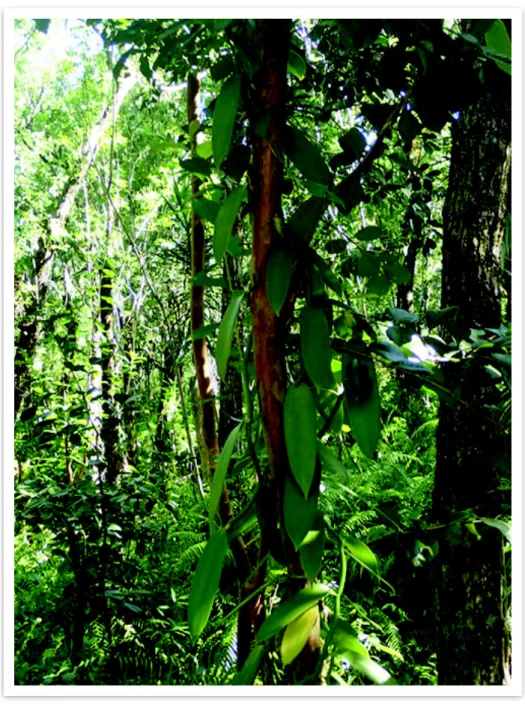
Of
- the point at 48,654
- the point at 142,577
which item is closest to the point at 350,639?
the point at 48,654

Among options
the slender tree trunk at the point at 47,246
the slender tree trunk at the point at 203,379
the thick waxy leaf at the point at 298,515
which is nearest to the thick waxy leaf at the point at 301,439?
the thick waxy leaf at the point at 298,515

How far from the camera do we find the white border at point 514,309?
1.43ft

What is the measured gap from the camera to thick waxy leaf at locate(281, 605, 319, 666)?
387 millimetres

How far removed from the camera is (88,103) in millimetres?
3660

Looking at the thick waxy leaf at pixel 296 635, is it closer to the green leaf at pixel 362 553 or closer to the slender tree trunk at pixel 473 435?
the green leaf at pixel 362 553

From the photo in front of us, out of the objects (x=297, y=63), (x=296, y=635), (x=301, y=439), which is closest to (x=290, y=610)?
(x=296, y=635)

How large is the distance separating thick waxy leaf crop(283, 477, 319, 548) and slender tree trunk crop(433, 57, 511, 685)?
1.29 ft

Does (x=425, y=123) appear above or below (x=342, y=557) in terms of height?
above

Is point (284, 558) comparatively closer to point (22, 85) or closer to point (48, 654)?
point (48, 654)

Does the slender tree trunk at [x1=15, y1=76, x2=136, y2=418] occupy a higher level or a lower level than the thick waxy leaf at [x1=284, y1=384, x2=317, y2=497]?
higher

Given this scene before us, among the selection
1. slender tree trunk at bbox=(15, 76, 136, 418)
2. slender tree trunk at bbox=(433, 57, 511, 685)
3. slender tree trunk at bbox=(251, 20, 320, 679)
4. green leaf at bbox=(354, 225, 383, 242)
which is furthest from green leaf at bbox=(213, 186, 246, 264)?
slender tree trunk at bbox=(15, 76, 136, 418)

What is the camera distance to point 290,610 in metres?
0.39

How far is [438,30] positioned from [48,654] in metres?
1.52

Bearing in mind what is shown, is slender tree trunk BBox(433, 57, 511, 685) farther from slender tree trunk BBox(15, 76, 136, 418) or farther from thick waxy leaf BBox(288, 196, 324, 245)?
slender tree trunk BBox(15, 76, 136, 418)
